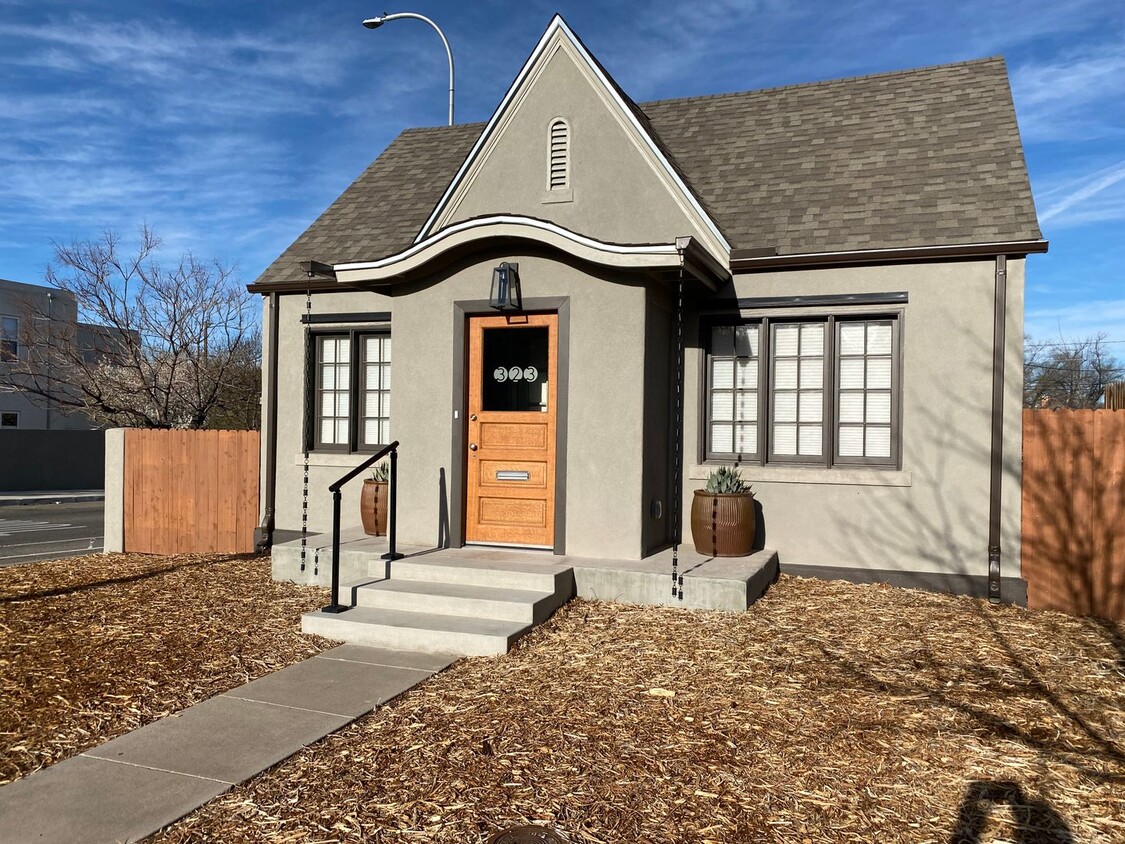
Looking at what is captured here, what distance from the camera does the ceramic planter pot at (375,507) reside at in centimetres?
932

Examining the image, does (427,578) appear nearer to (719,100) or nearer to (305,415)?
(305,415)

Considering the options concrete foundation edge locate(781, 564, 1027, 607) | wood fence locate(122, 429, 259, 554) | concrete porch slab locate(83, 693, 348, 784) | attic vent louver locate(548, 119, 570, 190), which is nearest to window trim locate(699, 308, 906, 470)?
concrete foundation edge locate(781, 564, 1027, 607)

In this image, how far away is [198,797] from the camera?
12.6 feet

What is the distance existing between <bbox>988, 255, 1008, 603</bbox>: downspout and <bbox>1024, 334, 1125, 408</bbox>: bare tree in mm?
26460

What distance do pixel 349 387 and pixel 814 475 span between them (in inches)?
248

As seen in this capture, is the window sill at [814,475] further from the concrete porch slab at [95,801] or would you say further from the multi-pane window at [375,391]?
the concrete porch slab at [95,801]

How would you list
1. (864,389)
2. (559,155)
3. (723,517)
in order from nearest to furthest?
(723,517) → (864,389) → (559,155)

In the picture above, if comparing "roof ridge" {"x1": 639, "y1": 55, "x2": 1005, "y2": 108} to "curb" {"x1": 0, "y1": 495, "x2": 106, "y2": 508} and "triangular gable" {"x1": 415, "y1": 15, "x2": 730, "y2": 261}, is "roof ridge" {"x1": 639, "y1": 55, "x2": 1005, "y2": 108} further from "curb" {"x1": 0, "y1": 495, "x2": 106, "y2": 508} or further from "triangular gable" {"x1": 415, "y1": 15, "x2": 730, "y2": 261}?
"curb" {"x1": 0, "y1": 495, "x2": 106, "y2": 508}

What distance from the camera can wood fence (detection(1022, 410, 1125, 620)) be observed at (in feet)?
26.2

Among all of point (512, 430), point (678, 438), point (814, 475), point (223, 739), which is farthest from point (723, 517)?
point (223, 739)

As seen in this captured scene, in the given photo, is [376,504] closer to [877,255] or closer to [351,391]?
[351,391]

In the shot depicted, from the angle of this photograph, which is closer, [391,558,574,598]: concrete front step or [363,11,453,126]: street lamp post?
[391,558,574,598]: concrete front step

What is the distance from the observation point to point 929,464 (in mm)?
8438

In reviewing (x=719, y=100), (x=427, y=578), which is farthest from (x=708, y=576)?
(x=719, y=100)
